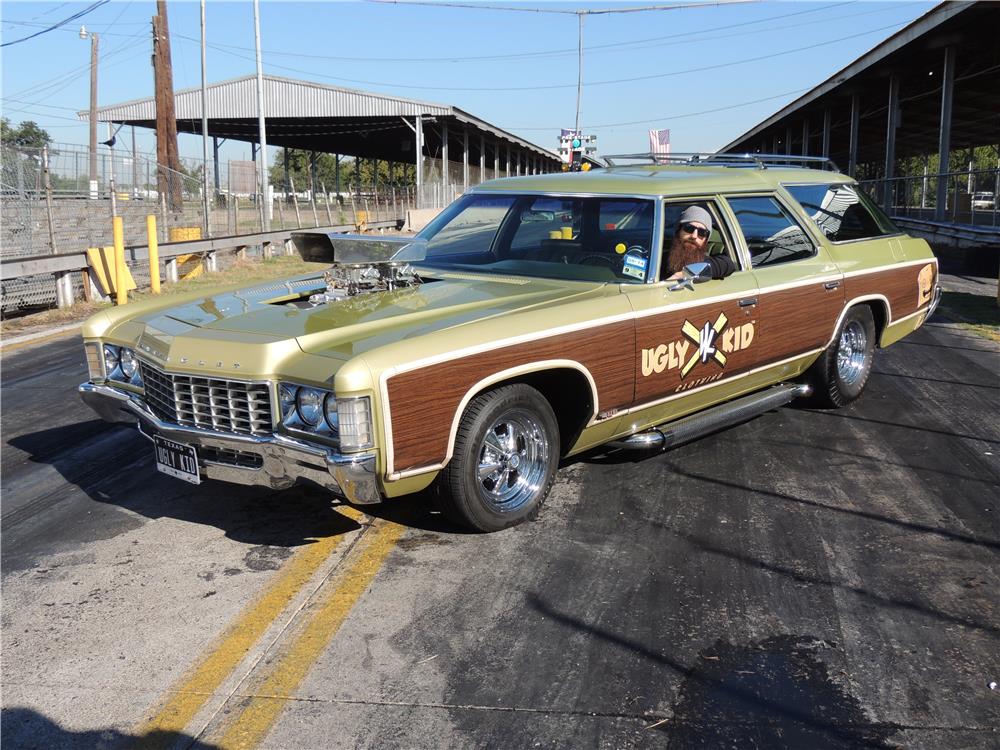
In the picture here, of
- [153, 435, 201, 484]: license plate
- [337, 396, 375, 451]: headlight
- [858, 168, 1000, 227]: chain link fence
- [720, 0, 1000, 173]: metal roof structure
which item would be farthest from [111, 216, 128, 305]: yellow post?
[858, 168, 1000, 227]: chain link fence

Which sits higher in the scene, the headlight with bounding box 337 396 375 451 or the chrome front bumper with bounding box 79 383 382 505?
the headlight with bounding box 337 396 375 451

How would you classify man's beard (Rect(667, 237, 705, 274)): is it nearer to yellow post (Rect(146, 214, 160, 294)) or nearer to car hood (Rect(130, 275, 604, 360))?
car hood (Rect(130, 275, 604, 360))

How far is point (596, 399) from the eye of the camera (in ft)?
15.8

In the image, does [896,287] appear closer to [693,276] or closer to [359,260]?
[693,276]

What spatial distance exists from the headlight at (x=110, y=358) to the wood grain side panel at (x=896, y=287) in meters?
4.76

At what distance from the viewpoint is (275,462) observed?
4.06 m

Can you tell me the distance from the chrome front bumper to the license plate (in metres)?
0.03

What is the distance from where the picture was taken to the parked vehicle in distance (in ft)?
59.4

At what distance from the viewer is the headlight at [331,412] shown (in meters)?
3.91

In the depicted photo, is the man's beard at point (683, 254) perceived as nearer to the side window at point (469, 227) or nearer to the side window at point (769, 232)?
the side window at point (769, 232)

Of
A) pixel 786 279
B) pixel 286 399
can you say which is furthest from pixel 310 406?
pixel 786 279

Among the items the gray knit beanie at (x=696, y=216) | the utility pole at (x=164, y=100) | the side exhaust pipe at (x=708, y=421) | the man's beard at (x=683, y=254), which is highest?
the utility pole at (x=164, y=100)

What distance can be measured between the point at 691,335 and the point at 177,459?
2.79m

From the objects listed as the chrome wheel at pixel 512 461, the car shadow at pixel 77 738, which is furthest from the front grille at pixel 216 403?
the car shadow at pixel 77 738
